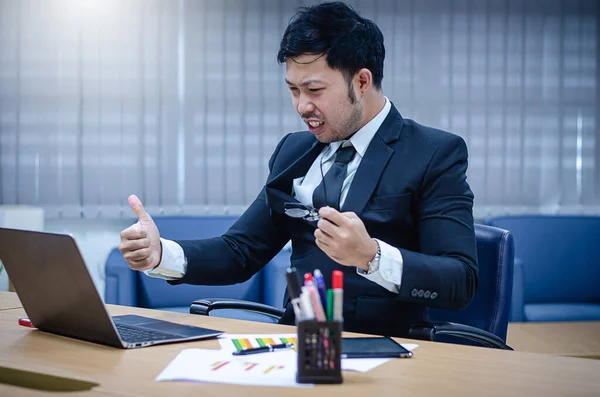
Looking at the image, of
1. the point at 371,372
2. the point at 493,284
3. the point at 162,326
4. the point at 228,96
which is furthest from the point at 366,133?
the point at 228,96

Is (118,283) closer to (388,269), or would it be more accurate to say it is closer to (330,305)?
(388,269)

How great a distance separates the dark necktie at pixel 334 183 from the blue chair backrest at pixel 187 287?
6.47 ft

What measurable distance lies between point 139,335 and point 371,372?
0.53 m

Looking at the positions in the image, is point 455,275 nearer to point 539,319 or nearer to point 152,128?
point 539,319

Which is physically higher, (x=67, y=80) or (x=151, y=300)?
(x=67, y=80)

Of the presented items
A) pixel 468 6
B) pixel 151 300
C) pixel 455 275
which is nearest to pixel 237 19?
pixel 468 6

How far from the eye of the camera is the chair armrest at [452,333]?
173 centimetres

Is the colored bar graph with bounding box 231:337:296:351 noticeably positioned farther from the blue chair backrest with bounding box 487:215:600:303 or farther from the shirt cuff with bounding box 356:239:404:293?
the blue chair backrest with bounding box 487:215:600:303

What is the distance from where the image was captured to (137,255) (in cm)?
172

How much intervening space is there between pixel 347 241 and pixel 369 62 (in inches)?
28.4

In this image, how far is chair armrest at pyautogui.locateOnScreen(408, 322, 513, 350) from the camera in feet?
5.69

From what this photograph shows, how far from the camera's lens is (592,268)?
13.8 ft

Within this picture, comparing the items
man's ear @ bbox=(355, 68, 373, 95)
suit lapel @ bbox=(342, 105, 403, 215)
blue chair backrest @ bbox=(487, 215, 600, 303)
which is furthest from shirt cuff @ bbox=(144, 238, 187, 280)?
blue chair backrest @ bbox=(487, 215, 600, 303)

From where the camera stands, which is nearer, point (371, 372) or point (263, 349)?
point (371, 372)
